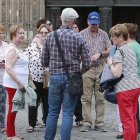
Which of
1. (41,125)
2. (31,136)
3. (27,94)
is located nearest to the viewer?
(27,94)

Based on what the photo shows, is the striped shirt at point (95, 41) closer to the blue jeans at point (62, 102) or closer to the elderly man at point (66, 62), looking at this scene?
the elderly man at point (66, 62)

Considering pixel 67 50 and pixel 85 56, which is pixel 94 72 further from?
pixel 67 50

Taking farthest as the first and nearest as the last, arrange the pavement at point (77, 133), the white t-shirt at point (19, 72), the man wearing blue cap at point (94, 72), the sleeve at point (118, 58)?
the man wearing blue cap at point (94, 72) → the pavement at point (77, 133) → the white t-shirt at point (19, 72) → the sleeve at point (118, 58)

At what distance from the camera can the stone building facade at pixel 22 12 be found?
43.5ft

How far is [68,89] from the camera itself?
20.8ft

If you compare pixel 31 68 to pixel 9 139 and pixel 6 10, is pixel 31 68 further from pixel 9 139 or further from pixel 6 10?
pixel 6 10

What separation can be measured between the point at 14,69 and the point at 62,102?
0.85m

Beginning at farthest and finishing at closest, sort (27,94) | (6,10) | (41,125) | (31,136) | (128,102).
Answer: (6,10)
(41,125)
(31,136)
(27,94)
(128,102)

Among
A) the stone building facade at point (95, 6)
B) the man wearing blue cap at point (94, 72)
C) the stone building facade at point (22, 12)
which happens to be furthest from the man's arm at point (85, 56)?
the stone building facade at point (95, 6)

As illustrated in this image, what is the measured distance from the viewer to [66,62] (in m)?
6.35

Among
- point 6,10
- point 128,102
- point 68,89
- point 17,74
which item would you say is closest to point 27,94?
point 17,74

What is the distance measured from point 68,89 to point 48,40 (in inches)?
25.6

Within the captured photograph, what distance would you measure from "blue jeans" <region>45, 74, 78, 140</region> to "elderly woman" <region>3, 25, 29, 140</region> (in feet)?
1.87

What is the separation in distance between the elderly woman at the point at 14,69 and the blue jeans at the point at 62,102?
0.57m
